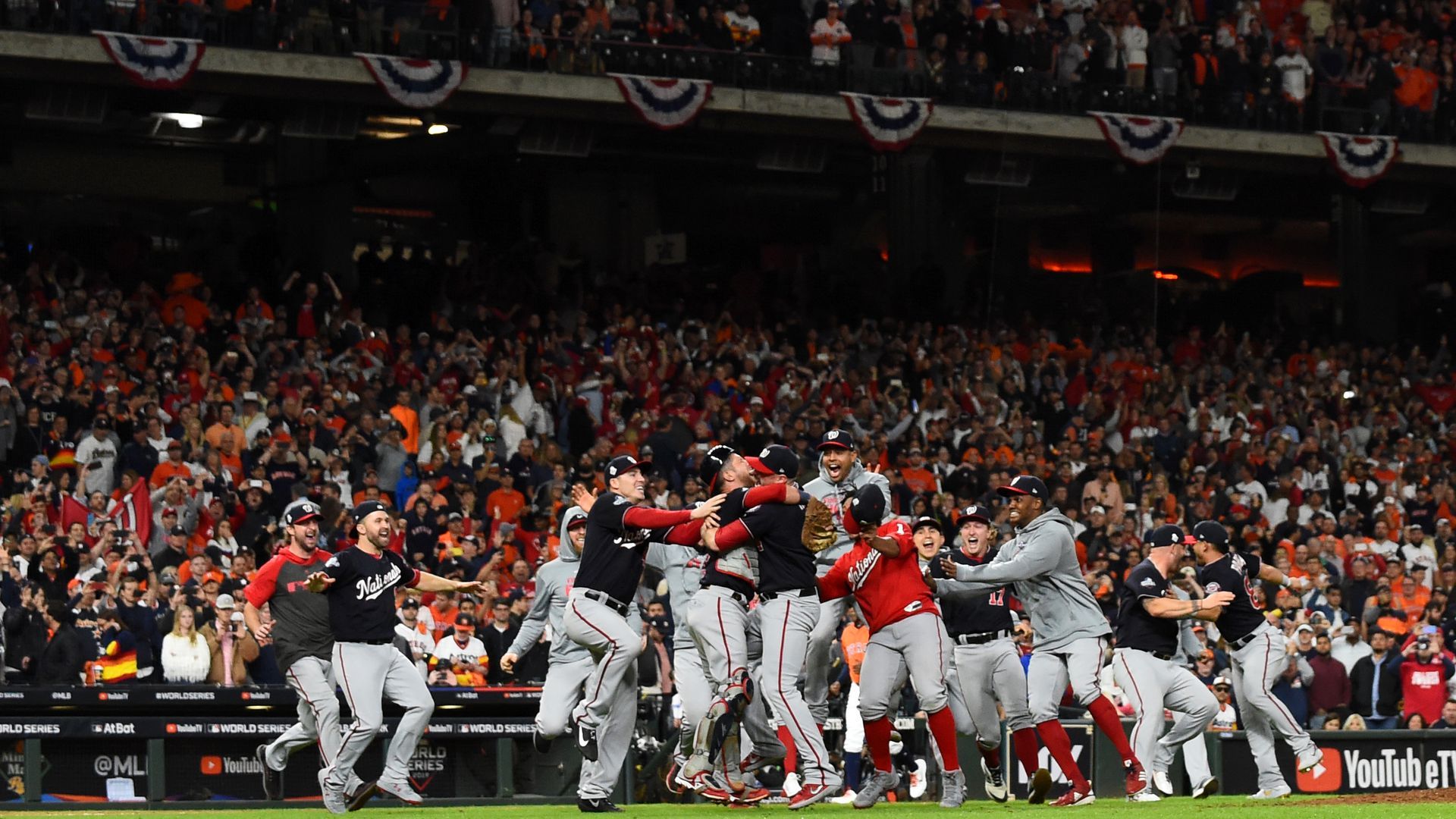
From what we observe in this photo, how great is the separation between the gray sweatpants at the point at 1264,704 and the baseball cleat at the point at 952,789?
8.65ft

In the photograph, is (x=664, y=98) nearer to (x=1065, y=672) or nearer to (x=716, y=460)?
(x=716, y=460)

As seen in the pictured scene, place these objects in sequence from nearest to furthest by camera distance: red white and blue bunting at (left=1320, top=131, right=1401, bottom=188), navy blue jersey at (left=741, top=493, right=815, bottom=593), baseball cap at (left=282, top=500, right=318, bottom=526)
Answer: navy blue jersey at (left=741, top=493, right=815, bottom=593), baseball cap at (left=282, top=500, right=318, bottom=526), red white and blue bunting at (left=1320, top=131, right=1401, bottom=188)

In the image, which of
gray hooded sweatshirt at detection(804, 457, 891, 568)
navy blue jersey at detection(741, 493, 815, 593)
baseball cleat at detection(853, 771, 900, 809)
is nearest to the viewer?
navy blue jersey at detection(741, 493, 815, 593)

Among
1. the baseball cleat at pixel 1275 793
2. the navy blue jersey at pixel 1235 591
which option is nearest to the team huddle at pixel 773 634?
the navy blue jersey at pixel 1235 591

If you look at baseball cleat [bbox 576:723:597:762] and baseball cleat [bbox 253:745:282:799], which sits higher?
baseball cleat [bbox 576:723:597:762]

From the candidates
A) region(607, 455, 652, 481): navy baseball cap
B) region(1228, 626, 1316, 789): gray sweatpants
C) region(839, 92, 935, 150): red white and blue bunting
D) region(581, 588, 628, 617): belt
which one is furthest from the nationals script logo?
region(839, 92, 935, 150): red white and blue bunting

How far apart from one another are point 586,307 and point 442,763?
39.3 feet

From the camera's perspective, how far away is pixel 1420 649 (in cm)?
1973

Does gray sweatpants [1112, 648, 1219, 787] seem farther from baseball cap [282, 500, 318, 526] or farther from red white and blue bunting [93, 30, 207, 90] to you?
red white and blue bunting [93, 30, 207, 90]

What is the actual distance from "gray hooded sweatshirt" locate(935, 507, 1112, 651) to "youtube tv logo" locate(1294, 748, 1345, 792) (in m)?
5.02

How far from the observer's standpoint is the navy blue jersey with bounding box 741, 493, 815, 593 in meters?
11.7

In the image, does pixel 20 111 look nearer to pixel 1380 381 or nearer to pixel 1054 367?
pixel 1054 367

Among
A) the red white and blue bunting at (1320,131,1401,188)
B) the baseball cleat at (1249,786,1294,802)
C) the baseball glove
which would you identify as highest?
the red white and blue bunting at (1320,131,1401,188)

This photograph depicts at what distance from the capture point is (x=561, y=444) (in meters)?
23.7
